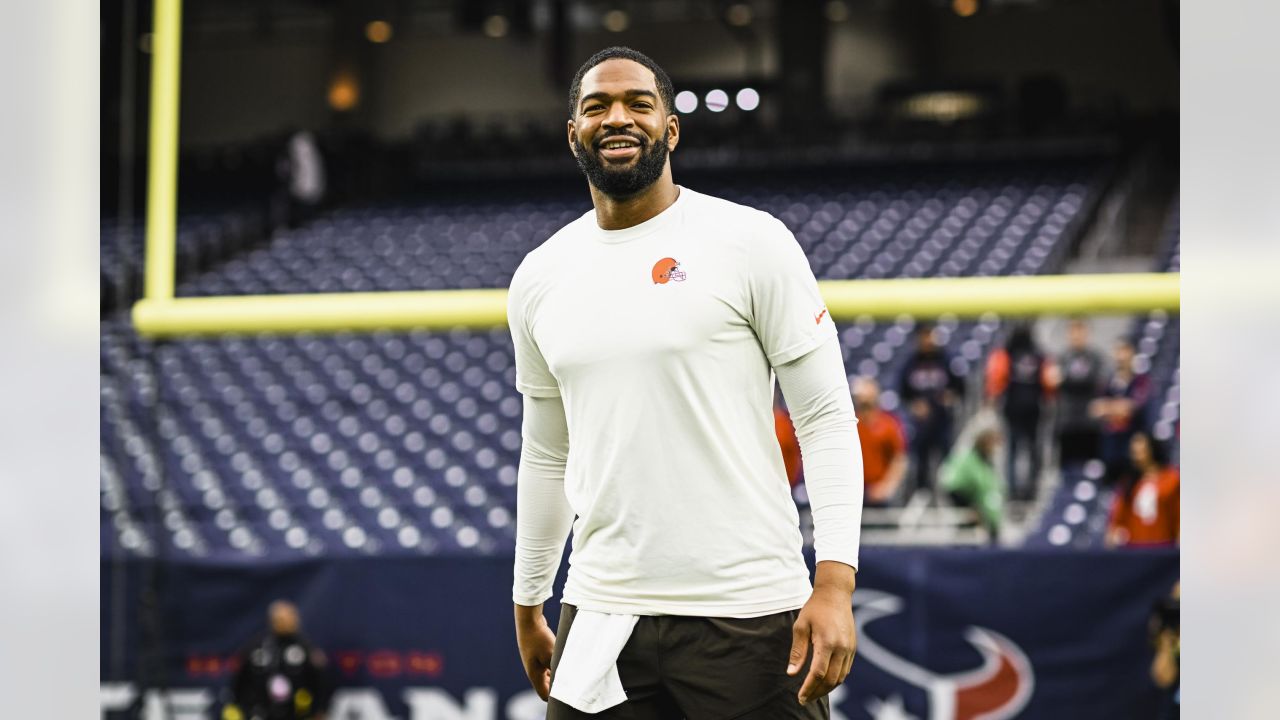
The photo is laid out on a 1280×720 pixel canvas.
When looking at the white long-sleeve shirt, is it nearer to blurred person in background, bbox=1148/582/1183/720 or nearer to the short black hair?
the short black hair

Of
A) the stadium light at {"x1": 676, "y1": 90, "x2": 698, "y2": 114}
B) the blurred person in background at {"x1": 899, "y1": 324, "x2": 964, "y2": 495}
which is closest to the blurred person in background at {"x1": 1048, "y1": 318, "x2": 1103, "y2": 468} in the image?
the blurred person in background at {"x1": 899, "y1": 324, "x2": 964, "y2": 495}

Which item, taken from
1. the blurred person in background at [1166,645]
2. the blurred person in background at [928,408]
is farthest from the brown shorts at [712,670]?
the blurred person in background at [928,408]

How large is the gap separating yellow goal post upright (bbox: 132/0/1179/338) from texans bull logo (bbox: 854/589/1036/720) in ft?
4.73

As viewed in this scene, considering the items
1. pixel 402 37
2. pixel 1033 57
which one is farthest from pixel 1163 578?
pixel 402 37

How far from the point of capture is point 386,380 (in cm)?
1140

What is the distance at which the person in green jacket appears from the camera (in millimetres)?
6617

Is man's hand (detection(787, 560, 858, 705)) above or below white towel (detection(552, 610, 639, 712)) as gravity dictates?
above

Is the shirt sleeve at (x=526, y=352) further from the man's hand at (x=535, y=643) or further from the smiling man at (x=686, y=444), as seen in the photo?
the man's hand at (x=535, y=643)

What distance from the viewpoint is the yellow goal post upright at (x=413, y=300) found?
353 centimetres

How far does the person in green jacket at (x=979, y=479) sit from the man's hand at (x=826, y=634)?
510 centimetres

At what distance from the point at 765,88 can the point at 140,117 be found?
9.92 m

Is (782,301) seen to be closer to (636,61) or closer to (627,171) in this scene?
(627,171)
